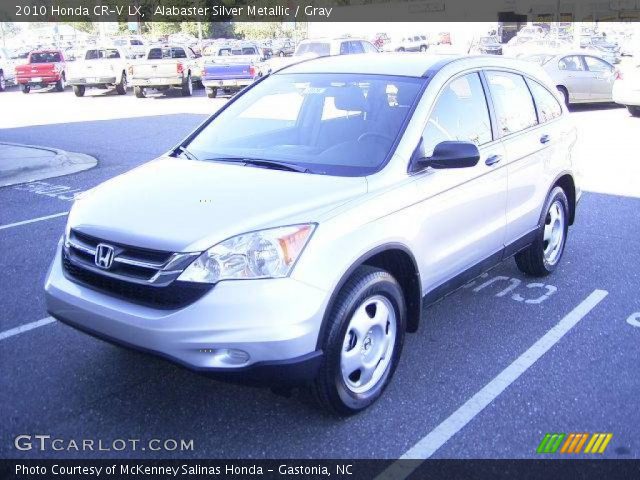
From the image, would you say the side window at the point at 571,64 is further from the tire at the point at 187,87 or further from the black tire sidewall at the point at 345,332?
the black tire sidewall at the point at 345,332

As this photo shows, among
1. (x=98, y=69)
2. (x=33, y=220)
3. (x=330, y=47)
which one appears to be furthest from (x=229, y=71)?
(x=33, y=220)

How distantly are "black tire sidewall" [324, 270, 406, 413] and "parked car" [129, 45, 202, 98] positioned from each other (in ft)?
69.1

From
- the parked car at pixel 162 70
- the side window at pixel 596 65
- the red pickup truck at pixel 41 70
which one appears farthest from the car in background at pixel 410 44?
the side window at pixel 596 65

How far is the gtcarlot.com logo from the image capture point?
3.39 meters

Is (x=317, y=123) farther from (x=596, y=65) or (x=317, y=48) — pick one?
(x=317, y=48)

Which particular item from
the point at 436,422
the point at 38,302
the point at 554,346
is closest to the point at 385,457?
the point at 436,422

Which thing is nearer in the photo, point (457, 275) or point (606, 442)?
point (606, 442)

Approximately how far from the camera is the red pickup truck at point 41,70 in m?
26.6

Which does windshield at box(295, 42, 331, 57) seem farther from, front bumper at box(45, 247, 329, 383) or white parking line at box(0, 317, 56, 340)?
front bumper at box(45, 247, 329, 383)

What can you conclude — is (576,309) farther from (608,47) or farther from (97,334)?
(608,47)

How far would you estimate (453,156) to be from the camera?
381cm

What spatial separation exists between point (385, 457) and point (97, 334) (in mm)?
1553

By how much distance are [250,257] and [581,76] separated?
17.1m

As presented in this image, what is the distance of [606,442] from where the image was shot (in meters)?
3.43
